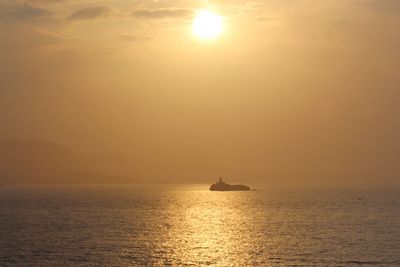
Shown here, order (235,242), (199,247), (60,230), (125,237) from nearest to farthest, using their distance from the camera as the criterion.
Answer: (199,247) < (235,242) < (125,237) < (60,230)

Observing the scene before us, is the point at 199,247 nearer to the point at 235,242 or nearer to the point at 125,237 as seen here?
the point at 235,242

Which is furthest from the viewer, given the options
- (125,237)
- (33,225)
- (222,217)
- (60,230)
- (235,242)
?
(222,217)

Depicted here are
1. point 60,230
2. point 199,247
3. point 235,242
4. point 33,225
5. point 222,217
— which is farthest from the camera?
point 222,217

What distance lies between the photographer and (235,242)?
117 meters

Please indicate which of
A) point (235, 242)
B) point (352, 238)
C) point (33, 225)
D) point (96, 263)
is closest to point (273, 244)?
point (235, 242)

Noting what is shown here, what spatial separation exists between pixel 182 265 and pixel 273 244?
28286 millimetres

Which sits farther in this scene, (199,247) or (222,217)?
(222,217)

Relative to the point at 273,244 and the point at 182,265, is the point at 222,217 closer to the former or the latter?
the point at 273,244

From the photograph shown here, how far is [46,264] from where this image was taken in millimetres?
87375

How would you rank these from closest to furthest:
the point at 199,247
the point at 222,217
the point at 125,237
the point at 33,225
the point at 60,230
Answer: the point at 199,247
the point at 125,237
the point at 60,230
the point at 33,225
the point at 222,217

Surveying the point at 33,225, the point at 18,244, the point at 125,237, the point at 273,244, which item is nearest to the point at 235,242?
the point at 273,244

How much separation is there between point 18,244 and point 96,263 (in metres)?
27.1

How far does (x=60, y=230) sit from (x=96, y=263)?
50742 millimetres

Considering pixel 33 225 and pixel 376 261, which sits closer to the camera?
pixel 376 261
